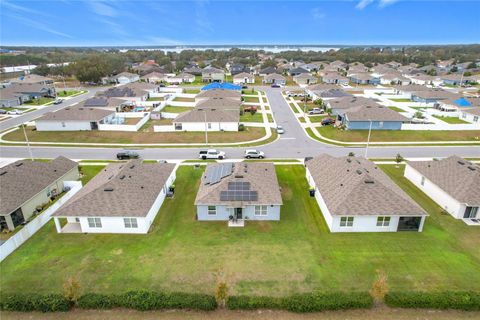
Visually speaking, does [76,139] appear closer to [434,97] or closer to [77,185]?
[77,185]

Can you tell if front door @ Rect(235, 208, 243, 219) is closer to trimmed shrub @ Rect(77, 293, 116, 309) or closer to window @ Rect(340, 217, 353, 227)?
window @ Rect(340, 217, 353, 227)

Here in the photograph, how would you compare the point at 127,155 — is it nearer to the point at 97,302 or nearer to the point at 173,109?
the point at 97,302

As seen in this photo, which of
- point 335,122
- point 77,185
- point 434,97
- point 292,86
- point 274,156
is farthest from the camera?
→ point 292,86

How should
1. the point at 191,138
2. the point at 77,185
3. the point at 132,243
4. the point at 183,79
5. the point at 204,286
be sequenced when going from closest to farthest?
the point at 204,286, the point at 132,243, the point at 77,185, the point at 191,138, the point at 183,79

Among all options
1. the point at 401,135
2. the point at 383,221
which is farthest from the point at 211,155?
the point at 401,135

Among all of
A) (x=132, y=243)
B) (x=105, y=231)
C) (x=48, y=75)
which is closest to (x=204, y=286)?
(x=132, y=243)

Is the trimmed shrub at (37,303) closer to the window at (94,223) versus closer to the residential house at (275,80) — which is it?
the window at (94,223)

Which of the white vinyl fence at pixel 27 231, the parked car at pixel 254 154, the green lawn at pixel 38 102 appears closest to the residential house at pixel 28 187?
the white vinyl fence at pixel 27 231
